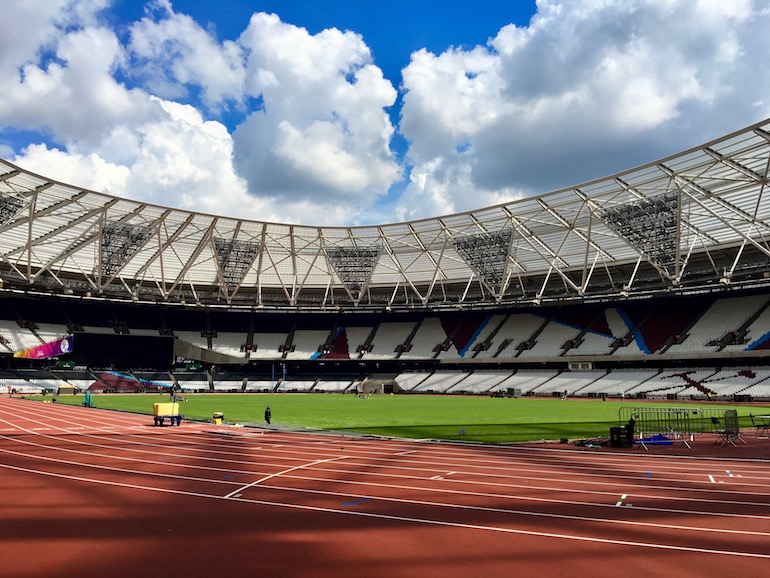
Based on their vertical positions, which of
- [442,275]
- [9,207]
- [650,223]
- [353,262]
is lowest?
[442,275]

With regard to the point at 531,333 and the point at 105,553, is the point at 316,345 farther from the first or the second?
the point at 105,553

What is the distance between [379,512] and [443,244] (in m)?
47.1

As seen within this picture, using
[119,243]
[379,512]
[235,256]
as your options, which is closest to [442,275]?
[235,256]

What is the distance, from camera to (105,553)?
6.67 m

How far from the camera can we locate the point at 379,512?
340 inches

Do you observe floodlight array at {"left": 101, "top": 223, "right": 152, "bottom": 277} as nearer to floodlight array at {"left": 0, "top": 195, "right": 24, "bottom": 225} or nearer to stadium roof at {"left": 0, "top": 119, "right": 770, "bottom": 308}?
stadium roof at {"left": 0, "top": 119, "right": 770, "bottom": 308}

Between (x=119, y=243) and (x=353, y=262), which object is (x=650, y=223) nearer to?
(x=353, y=262)

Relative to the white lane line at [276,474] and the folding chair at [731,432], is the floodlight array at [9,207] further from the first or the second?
the folding chair at [731,432]

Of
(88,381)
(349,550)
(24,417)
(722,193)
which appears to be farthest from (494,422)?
(88,381)

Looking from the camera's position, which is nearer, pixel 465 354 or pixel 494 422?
pixel 494 422

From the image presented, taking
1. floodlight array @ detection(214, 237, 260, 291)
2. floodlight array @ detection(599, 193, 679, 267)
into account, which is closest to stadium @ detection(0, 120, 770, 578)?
floodlight array @ detection(599, 193, 679, 267)

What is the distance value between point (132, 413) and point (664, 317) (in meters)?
51.2

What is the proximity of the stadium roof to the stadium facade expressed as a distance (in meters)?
0.19

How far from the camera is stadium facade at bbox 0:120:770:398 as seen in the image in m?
41.7
